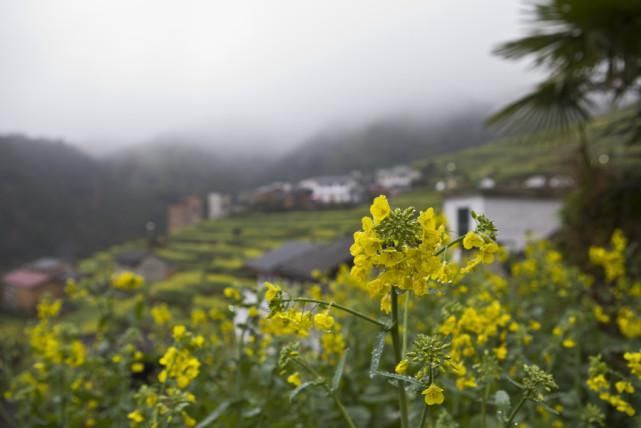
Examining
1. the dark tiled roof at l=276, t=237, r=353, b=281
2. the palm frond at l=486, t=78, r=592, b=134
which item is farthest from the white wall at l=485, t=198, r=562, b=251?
the palm frond at l=486, t=78, r=592, b=134

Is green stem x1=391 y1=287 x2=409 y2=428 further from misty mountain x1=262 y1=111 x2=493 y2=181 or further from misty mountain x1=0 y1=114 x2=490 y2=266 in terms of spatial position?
misty mountain x1=262 y1=111 x2=493 y2=181

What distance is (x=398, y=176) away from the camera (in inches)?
619

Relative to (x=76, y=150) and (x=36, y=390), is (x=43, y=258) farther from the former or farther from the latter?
(x=36, y=390)

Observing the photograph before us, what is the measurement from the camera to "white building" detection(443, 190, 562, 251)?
29.1 feet

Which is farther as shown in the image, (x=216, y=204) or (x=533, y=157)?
(x=533, y=157)

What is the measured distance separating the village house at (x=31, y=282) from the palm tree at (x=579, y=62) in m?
9.30

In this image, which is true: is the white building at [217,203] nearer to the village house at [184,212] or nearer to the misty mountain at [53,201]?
the village house at [184,212]

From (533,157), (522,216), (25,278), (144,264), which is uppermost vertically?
(533,157)

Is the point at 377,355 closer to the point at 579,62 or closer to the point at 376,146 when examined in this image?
the point at 579,62

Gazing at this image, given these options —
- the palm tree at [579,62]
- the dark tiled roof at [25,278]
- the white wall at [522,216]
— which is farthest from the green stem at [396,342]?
the dark tiled roof at [25,278]

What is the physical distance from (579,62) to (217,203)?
13.9 meters

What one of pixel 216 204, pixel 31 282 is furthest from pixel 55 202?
pixel 216 204

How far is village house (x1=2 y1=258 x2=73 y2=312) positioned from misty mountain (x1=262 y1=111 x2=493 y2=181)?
707cm

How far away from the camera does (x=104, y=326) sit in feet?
7.71
